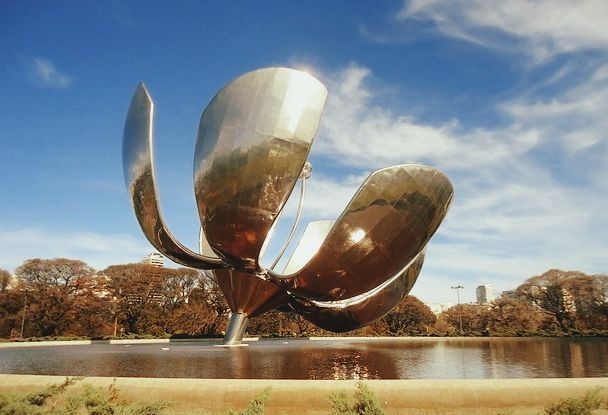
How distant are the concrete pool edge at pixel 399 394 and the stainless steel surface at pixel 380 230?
3731 mm

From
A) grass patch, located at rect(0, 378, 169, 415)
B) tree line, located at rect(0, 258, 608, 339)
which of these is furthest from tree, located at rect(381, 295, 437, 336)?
grass patch, located at rect(0, 378, 169, 415)

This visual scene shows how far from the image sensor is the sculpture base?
14.3 m

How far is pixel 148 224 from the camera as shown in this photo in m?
11.4

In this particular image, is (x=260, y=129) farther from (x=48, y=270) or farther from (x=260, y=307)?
(x=48, y=270)

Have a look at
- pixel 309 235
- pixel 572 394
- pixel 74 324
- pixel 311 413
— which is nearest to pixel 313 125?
pixel 311 413

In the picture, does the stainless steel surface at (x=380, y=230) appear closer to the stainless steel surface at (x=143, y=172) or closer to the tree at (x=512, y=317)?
the stainless steel surface at (x=143, y=172)

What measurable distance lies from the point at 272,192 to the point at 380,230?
2408mm

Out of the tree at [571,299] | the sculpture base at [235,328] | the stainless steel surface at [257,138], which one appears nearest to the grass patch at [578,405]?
the stainless steel surface at [257,138]

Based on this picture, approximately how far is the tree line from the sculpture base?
41.6ft

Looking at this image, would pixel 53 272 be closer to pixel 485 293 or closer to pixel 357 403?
pixel 357 403

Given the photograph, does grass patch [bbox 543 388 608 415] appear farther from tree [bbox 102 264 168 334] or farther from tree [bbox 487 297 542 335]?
tree [bbox 487 297 542 335]

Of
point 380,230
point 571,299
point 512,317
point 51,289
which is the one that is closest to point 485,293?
point 571,299

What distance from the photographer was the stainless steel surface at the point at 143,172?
10.4 metres

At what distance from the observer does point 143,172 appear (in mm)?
10609
